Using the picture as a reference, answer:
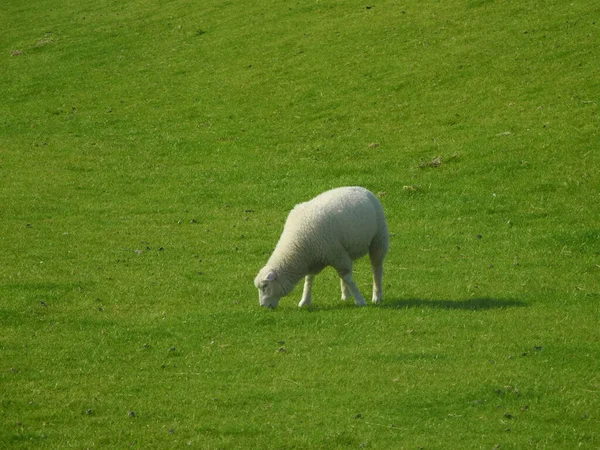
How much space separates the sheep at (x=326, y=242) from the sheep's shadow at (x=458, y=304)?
0.33 m

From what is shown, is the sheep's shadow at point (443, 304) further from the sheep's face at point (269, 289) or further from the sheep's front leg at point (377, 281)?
the sheep's face at point (269, 289)

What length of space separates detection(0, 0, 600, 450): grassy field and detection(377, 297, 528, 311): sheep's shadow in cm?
7

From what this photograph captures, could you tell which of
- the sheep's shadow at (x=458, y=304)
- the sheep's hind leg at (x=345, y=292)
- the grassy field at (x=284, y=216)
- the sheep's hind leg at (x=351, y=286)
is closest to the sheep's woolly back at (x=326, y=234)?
the sheep's hind leg at (x=351, y=286)

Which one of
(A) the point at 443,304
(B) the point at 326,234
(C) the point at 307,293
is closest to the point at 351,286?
(C) the point at 307,293

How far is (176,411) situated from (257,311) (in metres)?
3.78

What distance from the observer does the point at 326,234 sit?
14188 mm

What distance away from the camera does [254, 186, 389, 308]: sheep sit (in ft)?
46.6

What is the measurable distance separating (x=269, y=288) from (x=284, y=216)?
681 centimetres

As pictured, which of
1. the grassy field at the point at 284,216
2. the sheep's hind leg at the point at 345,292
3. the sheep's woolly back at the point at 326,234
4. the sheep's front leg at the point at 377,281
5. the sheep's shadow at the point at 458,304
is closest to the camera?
the grassy field at the point at 284,216

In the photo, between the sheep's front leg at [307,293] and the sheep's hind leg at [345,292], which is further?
the sheep's hind leg at [345,292]

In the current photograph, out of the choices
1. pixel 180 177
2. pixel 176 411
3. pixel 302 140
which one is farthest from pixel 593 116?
pixel 176 411

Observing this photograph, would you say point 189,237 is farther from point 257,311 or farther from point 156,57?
point 156,57

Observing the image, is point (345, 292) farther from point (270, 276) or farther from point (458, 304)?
point (458, 304)

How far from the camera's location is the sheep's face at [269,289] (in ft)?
47.1
